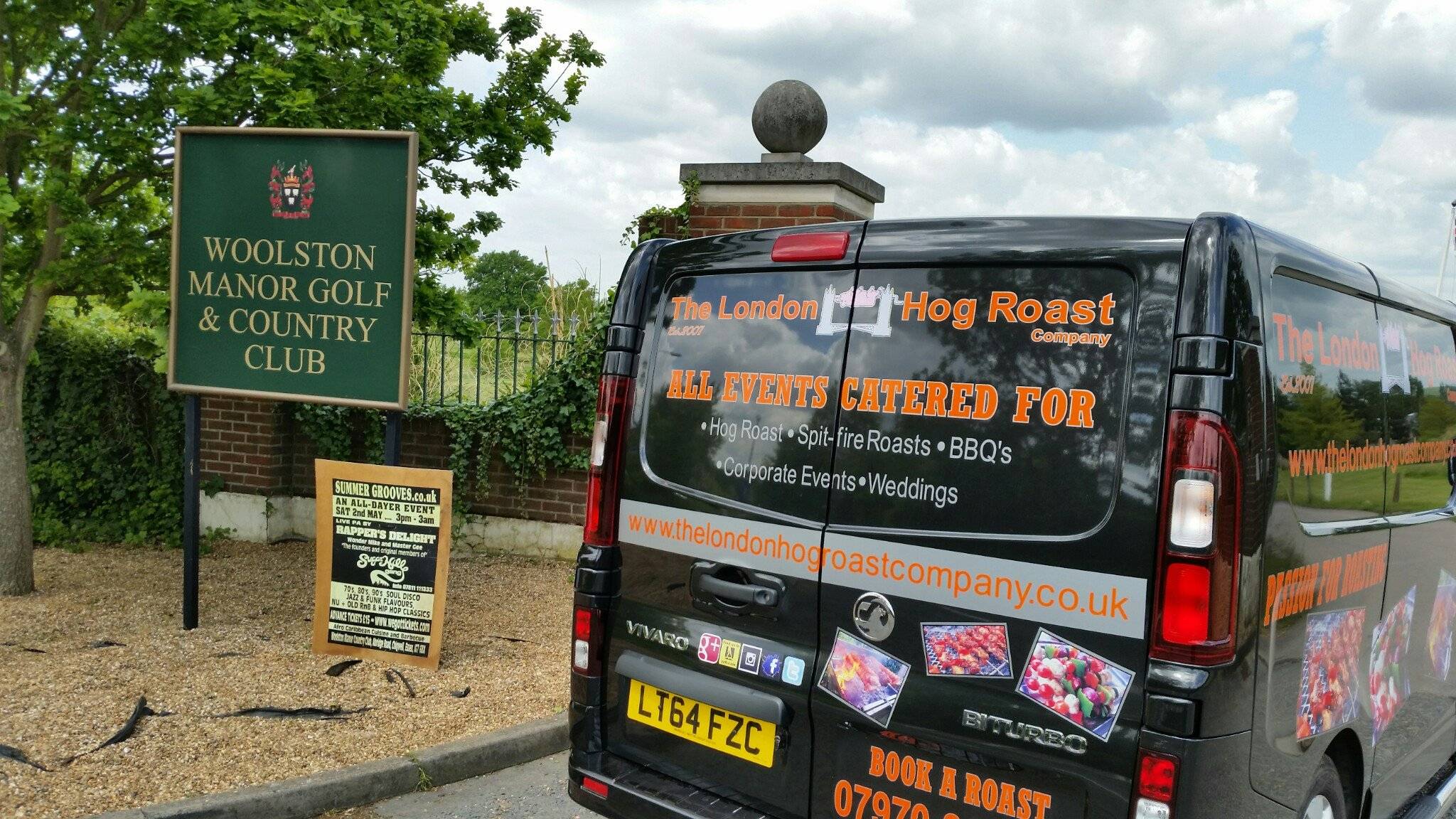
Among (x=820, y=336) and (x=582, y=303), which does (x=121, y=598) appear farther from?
(x=820, y=336)

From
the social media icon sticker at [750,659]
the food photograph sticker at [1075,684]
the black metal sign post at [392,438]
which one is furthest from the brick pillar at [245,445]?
the food photograph sticker at [1075,684]

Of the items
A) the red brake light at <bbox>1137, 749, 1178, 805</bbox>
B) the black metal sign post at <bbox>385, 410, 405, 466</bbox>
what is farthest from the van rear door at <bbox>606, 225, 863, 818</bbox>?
the black metal sign post at <bbox>385, 410, 405, 466</bbox>

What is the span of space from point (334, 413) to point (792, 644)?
725 cm

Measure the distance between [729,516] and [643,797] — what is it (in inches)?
34.8

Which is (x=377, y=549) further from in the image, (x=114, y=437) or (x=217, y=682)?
(x=114, y=437)

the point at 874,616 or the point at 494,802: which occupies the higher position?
the point at 874,616

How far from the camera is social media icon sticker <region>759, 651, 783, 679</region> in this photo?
3.10 metres

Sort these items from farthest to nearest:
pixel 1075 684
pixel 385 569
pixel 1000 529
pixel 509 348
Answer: pixel 509 348 < pixel 385 569 < pixel 1000 529 < pixel 1075 684

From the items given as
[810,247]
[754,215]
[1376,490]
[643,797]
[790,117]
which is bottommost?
[643,797]

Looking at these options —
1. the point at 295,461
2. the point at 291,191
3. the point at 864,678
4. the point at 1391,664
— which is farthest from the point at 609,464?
the point at 295,461

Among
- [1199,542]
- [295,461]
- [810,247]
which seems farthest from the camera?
[295,461]

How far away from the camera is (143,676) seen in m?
5.62

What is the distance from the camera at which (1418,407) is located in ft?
12.6

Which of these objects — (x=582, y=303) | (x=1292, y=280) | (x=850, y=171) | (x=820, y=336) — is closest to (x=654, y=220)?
(x=850, y=171)
